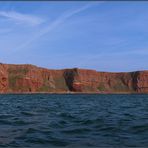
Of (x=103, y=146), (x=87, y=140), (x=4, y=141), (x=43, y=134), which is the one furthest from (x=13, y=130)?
(x=103, y=146)

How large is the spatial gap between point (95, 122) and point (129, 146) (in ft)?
26.6

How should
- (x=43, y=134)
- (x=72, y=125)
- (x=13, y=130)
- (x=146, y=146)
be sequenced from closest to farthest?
(x=146, y=146)
(x=43, y=134)
(x=13, y=130)
(x=72, y=125)

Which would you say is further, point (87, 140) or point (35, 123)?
point (35, 123)

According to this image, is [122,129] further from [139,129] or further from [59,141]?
[59,141]

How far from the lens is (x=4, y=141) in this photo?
16.2 m

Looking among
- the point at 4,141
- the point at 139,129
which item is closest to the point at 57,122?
the point at 139,129

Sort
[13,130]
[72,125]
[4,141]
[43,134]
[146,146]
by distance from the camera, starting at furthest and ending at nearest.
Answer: [72,125], [13,130], [43,134], [4,141], [146,146]

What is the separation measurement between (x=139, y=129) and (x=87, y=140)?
4524 mm

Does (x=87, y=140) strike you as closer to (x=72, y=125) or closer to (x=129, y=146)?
(x=129, y=146)

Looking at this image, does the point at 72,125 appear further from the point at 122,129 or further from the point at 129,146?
the point at 129,146

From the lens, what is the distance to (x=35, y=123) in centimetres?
2300

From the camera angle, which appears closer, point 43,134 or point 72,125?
point 43,134

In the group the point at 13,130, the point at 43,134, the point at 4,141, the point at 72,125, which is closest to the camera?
the point at 4,141

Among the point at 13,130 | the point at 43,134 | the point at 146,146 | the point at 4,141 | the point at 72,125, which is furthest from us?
the point at 72,125
